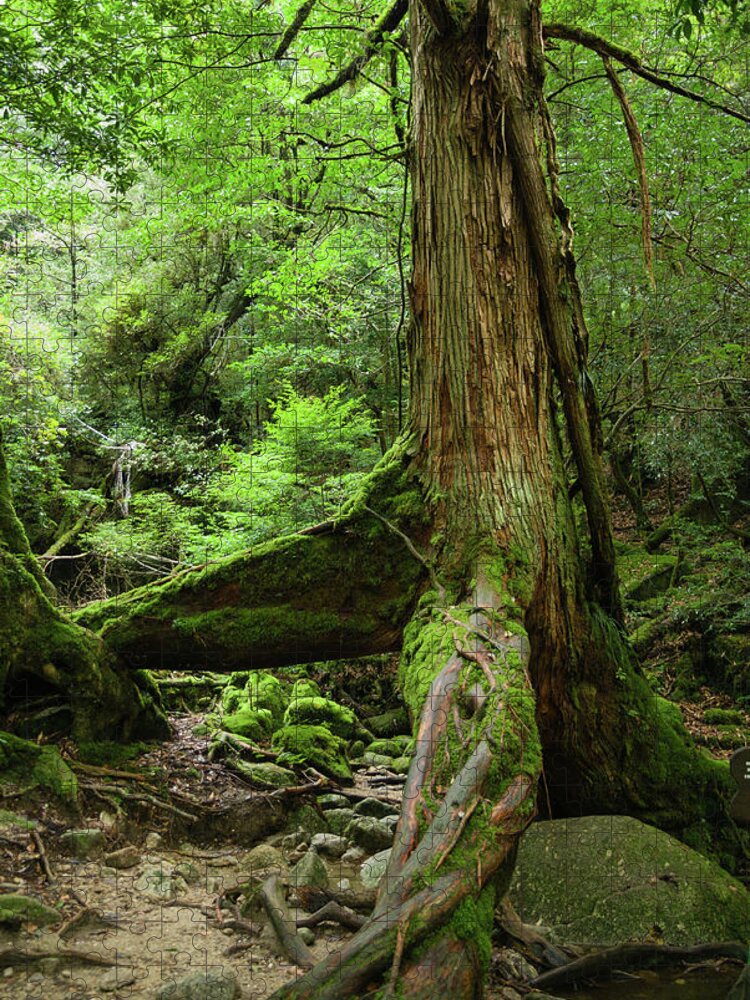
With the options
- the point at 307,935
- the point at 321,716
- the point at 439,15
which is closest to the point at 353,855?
the point at 307,935

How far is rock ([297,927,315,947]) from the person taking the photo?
10.1 feet

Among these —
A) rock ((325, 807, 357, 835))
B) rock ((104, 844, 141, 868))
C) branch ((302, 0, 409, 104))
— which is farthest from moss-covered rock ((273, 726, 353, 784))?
branch ((302, 0, 409, 104))

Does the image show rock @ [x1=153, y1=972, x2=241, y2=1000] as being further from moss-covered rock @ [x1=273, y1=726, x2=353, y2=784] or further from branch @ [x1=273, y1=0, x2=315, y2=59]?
branch @ [x1=273, y1=0, x2=315, y2=59]

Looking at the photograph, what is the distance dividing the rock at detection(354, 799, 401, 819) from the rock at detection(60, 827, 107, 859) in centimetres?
174

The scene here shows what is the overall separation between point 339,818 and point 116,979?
7.38 feet

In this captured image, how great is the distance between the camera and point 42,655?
4160 millimetres

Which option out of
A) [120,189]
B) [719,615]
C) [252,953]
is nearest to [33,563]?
[252,953]

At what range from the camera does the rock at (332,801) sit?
4.82 meters

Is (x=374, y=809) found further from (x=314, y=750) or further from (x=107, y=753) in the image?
(x=107, y=753)

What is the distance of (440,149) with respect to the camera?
418cm

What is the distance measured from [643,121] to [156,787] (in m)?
7.18

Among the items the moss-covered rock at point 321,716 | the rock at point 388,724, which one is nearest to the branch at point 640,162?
the moss-covered rock at point 321,716

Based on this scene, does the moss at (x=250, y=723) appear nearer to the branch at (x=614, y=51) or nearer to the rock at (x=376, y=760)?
the rock at (x=376, y=760)

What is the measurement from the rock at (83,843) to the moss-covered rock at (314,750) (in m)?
1.84
